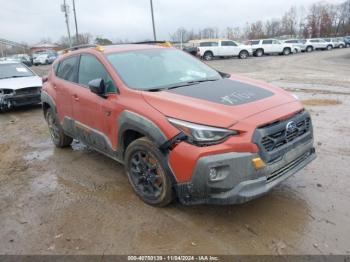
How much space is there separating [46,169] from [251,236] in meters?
3.48

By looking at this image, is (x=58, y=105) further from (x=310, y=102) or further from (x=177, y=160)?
(x=310, y=102)

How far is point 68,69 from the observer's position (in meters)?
5.71

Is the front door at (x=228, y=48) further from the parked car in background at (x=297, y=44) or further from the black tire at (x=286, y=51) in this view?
the parked car in background at (x=297, y=44)

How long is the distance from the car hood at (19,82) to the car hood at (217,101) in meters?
7.61

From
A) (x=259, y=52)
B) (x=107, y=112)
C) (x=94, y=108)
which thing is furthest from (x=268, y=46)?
(x=107, y=112)

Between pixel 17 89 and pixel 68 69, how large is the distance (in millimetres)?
5235

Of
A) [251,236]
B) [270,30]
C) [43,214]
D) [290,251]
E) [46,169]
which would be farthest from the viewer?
[270,30]

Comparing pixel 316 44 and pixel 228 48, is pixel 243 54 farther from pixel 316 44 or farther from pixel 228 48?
pixel 316 44

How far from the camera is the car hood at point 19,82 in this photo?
33.4 ft

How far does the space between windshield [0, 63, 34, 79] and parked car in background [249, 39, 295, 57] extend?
95.0ft

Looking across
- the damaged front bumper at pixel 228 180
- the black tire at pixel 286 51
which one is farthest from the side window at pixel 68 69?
the black tire at pixel 286 51

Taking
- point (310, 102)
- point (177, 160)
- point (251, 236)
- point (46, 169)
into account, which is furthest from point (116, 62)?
point (310, 102)

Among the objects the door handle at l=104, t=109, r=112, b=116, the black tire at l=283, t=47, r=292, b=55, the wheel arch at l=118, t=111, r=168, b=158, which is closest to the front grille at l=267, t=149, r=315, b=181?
the wheel arch at l=118, t=111, r=168, b=158

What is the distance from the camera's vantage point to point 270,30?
8706 centimetres
